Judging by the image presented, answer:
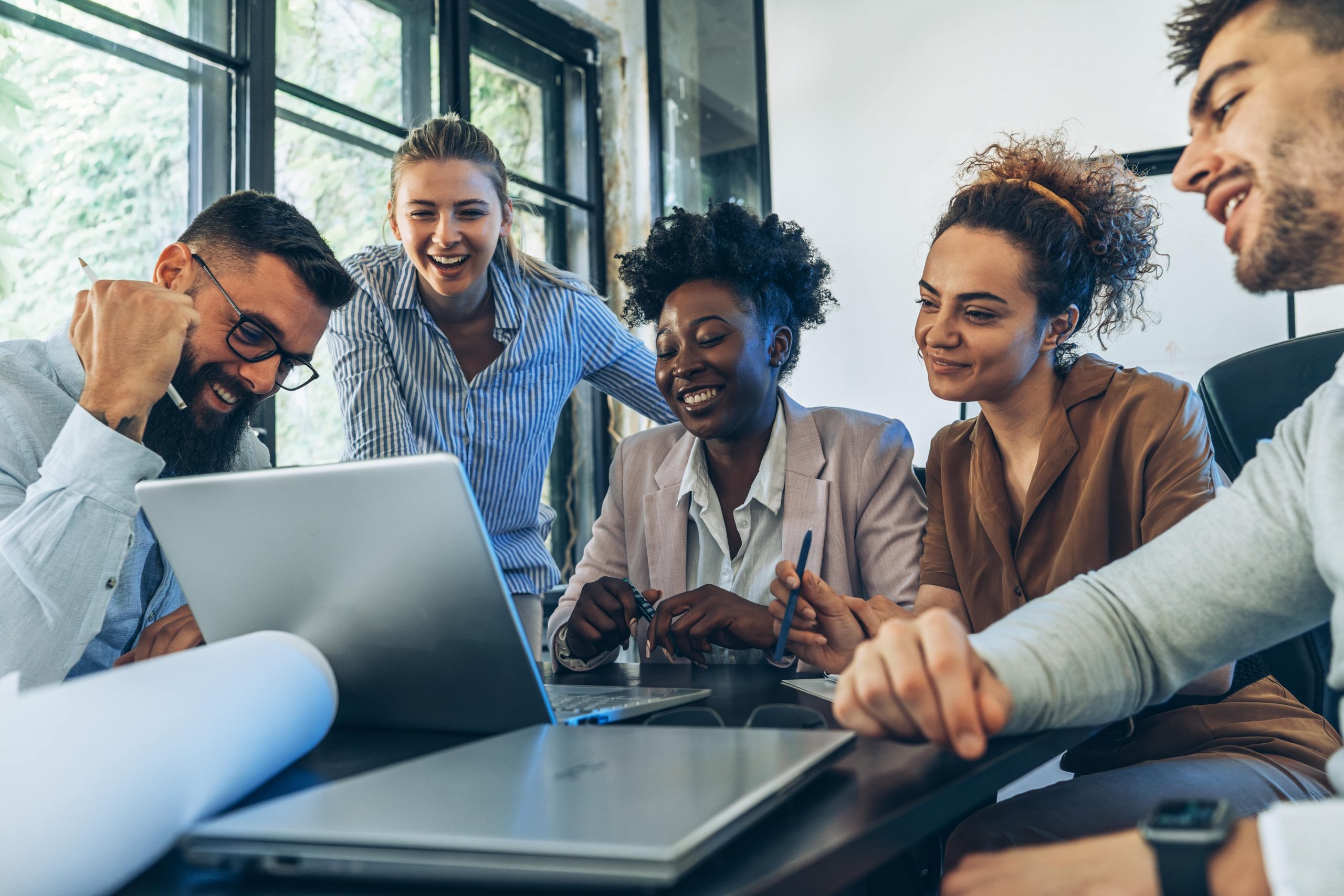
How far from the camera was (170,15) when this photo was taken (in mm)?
2895

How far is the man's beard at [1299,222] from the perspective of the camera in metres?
0.93

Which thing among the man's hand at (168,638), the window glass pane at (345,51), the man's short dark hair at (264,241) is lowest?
the man's hand at (168,638)

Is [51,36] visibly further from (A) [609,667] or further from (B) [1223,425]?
(B) [1223,425]

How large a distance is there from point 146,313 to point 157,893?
88 cm

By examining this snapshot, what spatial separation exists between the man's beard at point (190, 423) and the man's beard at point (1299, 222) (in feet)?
4.33

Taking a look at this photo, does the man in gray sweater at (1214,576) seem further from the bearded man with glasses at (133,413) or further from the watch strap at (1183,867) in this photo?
the bearded man with glasses at (133,413)

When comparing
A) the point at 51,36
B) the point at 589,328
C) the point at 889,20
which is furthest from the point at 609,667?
the point at 889,20

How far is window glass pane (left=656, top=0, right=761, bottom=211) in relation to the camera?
468 cm

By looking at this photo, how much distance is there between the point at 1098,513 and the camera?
1465 millimetres

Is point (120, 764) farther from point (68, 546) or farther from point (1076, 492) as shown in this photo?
point (1076, 492)

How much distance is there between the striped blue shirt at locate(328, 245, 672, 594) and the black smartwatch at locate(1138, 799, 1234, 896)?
1804 millimetres

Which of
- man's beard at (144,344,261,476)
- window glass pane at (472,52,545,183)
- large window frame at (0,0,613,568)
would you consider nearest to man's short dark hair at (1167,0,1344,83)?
man's beard at (144,344,261,476)

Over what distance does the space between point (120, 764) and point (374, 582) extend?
293 mm

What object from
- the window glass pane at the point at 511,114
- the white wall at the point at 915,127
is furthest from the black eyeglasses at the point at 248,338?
the white wall at the point at 915,127
